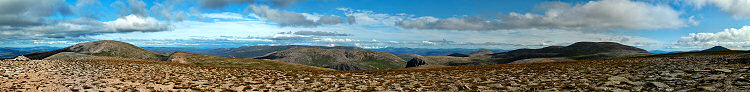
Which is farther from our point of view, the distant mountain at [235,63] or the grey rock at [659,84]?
the distant mountain at [235,63]

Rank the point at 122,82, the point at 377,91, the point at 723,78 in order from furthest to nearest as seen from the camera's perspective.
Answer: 1. the point at 122,82
2. the point at 377,91
3. the point at 723,78

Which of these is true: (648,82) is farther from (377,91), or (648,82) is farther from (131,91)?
(131,91)

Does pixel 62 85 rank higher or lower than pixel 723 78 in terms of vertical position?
lower

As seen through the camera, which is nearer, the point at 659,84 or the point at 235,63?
the point at 659,84

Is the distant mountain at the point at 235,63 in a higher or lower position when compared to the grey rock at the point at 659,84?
lower

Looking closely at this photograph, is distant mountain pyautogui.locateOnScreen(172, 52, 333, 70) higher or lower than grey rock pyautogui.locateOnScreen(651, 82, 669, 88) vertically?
lower

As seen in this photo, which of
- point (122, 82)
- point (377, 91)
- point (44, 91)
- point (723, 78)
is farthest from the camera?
point (122, 82)

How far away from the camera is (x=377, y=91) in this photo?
593 inches

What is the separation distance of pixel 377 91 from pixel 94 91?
Result: 1246cm

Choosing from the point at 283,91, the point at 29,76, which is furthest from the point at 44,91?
the point at 283,91

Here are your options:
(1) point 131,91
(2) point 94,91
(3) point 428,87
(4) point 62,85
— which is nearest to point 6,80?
(4) point 62,85

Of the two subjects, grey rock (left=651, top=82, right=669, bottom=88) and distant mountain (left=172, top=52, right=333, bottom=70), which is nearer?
grey rock (left=651, top=82, right=669, bottom=88)

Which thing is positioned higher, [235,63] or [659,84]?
[659,84]

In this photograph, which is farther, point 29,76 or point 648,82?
point 29,76
